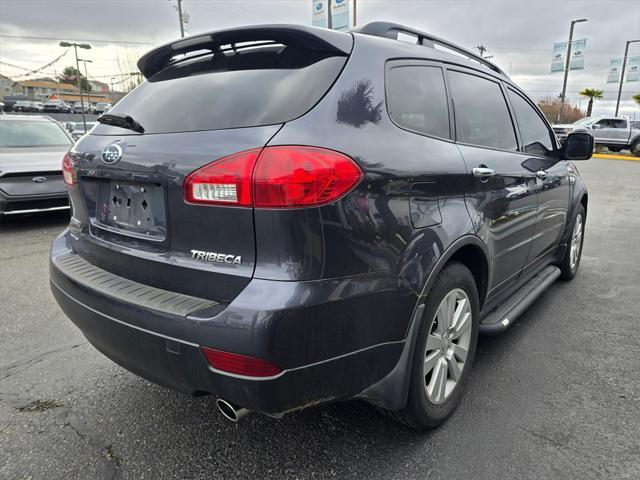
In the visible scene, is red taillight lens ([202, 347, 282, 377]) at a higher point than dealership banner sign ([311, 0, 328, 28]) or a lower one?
lower

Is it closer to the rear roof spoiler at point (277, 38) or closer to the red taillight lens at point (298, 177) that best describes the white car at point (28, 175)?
the rear roof spoiler at point (277, 38)

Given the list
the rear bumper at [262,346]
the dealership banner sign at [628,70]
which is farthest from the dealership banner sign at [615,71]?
the rear bumper at [262,346]

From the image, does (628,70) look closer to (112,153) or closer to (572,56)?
(572,56)

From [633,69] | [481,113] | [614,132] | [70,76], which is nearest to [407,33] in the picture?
[481,113]

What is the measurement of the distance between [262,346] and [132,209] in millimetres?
876

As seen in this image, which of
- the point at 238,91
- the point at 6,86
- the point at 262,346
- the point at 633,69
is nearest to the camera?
the point at 262,346

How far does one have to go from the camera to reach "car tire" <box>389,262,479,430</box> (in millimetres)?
2045

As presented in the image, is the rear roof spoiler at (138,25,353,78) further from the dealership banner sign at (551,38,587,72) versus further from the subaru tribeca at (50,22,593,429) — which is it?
the dealership banner sign at (551,38,587,72)

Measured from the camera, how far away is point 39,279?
4477 mm

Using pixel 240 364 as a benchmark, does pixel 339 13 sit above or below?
above

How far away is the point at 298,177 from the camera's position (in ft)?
5.16

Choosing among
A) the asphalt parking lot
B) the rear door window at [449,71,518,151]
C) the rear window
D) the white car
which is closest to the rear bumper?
the asphalt parking lot

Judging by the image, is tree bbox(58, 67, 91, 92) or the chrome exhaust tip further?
tree bbox(58, 67, 91, 92)

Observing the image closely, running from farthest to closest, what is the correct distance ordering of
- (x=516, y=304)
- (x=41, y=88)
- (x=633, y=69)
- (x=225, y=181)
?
(x=41, y=88), (x=633, y=69), (x=516, y=304), (x=225, y=181)
